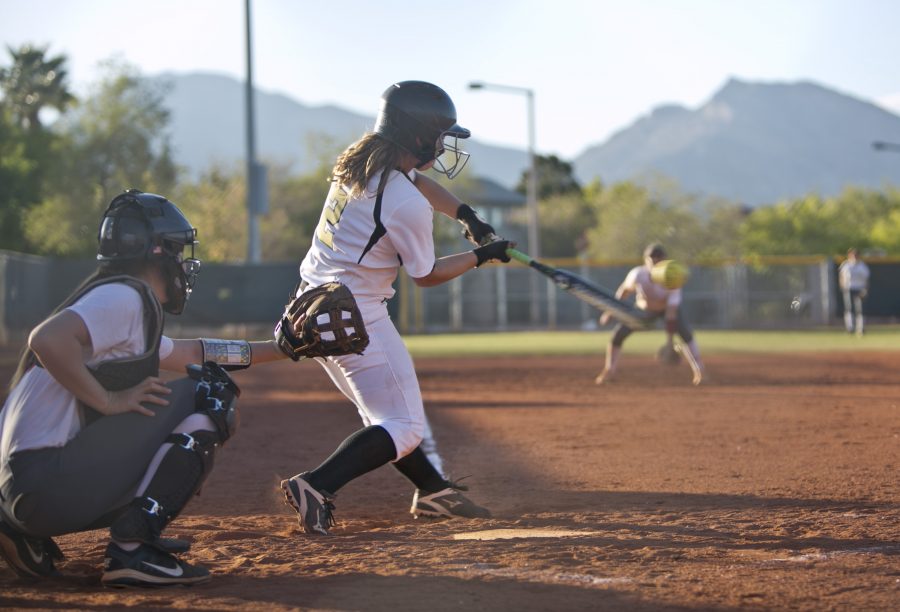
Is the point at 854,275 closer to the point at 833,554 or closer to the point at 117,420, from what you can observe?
the point at 833,554

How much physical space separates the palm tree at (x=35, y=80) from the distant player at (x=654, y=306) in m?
42.8

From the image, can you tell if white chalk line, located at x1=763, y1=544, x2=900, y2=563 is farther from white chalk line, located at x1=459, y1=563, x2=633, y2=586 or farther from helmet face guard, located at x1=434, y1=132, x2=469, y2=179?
helmet face guard, located at x1=434, y1=132, x2=469, y2=179

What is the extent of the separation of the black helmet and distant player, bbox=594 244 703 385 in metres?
10.0

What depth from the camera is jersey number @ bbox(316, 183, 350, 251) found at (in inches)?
206

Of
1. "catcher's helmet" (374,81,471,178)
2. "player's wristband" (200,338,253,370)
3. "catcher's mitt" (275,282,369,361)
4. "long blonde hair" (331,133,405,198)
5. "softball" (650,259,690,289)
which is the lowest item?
"player's wristband" (200,338,253,370)

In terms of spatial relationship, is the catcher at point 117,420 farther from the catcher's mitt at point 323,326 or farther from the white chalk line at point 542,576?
the white chalk line at point 542,576

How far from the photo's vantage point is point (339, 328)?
4.75 m

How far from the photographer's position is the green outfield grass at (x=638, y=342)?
22.4 meters

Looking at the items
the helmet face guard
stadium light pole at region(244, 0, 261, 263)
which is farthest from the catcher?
stadium light pole at region(244, 0, 261, 263)

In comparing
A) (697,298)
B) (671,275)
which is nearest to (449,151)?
(671,275)

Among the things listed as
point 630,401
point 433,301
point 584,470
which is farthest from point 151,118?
point 584,470

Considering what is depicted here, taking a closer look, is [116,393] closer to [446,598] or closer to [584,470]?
[446,598]

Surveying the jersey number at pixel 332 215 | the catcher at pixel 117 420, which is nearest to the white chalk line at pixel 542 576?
the catcher at pixel 117 420

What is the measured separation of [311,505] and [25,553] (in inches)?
52.9
